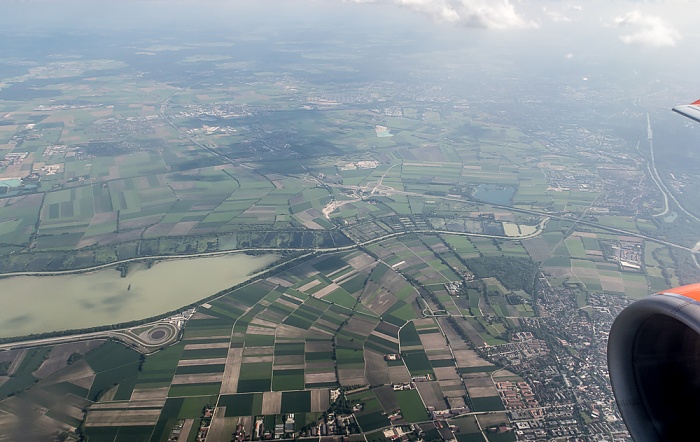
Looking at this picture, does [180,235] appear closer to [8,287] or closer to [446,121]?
[8,287]

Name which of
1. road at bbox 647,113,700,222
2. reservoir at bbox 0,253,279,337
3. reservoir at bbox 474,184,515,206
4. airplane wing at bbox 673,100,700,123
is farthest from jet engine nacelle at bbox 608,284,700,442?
road at bbox 647,113,700,222

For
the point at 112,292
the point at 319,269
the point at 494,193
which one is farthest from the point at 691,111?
the point at 494,193

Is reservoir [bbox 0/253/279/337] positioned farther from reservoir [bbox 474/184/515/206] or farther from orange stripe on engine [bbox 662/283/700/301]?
orange stripe on engine [bbox 662/283/700/301]

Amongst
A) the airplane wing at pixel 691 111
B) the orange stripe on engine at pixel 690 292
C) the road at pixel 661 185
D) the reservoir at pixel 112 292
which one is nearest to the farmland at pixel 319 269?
the reservoir at pixel 112 292

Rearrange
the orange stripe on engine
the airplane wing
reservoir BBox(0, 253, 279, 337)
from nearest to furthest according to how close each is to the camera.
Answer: the orange stripe on engine
the airplane wing
reservoir BBox(0, 253, 279, 337)

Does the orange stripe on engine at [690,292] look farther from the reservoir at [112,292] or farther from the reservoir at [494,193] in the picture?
the reservoir at [494,193]
